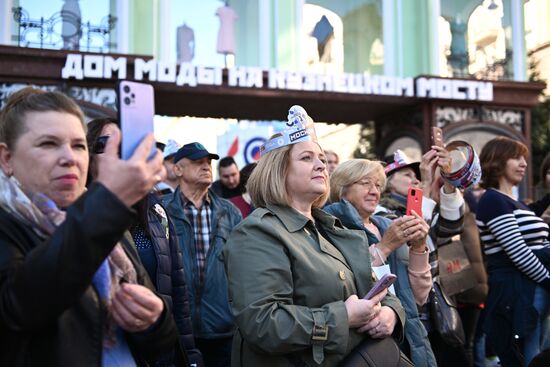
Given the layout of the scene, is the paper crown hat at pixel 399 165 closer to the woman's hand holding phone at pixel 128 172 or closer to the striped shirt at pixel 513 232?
the striped shirt at pixel 513 232

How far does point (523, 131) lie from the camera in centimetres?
1147

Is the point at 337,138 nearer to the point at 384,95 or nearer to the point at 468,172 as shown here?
the point at 384,95

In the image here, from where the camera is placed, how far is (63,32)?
953cm

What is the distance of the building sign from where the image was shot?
8938 millimetres

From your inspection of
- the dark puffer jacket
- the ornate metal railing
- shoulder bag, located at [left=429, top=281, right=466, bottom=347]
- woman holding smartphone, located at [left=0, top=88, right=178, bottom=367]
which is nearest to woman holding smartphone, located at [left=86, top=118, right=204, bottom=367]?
the dark puffer jacket

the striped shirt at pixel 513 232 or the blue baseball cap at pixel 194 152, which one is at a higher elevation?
the blue baseball cap at pixel 194 152

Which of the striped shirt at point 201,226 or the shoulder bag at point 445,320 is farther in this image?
the striped shirt at point 201,226

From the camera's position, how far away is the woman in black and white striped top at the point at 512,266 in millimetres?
4027

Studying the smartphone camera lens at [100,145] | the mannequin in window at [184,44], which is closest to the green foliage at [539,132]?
the mannequin in window at [184,44]

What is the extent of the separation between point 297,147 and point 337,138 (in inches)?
696

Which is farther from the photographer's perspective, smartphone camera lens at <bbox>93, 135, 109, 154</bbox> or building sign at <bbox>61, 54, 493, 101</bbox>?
building sign at <bbox>61, 54, 493, 101</bbox>

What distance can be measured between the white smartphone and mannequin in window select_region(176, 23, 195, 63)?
9350 mm

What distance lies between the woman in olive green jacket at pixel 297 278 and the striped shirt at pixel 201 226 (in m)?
1.31

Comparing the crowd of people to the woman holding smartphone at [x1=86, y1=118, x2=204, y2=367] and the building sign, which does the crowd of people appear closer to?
the woman holding smartphone at [x1=86, y1=118, x2=204, y2=367]
